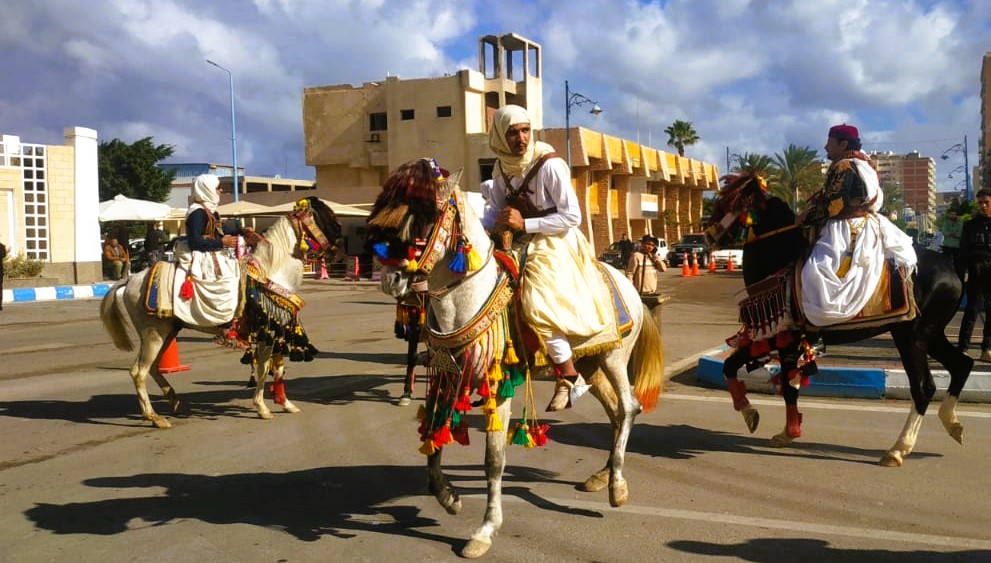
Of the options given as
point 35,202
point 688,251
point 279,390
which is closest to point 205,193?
point 279,390

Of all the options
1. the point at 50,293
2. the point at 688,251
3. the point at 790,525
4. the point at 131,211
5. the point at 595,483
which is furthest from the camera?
the point at 688,251

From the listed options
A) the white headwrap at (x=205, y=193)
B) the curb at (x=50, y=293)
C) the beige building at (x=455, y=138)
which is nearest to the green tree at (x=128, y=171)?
the beige building at (x=455, y=138)

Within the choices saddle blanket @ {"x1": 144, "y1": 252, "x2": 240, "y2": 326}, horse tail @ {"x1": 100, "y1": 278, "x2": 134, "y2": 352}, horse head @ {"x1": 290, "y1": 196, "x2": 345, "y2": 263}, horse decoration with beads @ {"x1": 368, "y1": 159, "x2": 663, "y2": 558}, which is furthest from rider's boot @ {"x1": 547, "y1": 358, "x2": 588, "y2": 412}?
horse tail @ {"x1": 100, "y1": 278, "x2": 134, "y2": 352}

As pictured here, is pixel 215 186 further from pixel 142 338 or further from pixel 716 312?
pixel 716 312

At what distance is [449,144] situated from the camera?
44.6m

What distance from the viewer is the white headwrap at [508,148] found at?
485 centimetres

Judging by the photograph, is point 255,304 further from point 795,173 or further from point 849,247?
point 795,173

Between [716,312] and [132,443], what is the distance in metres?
15.2

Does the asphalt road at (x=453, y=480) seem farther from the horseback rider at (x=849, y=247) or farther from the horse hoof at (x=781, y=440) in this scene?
the horseback rider at (x=849, y=247)

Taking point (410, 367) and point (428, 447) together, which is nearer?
point (428, 447)

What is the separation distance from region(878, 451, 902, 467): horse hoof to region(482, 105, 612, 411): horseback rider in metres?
2.65

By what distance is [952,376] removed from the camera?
6.57 m

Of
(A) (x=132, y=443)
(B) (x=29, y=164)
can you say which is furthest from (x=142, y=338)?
(B) (x=29, y=164)

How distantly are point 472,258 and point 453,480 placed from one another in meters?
2.08
